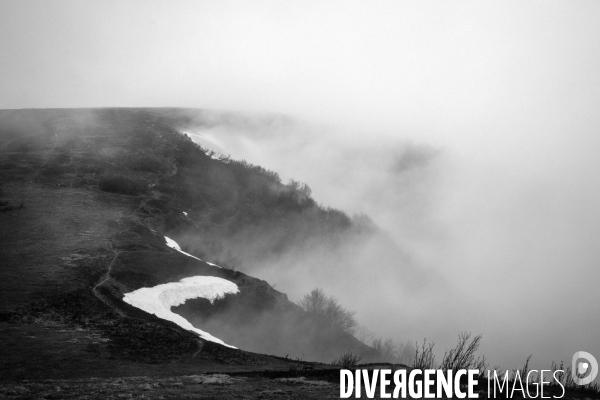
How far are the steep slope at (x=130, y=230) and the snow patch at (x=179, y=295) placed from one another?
816mm

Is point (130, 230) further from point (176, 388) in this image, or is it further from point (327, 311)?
point (176, 388)

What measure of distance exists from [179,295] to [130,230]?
1478cm

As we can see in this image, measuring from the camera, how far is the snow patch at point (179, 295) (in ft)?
106

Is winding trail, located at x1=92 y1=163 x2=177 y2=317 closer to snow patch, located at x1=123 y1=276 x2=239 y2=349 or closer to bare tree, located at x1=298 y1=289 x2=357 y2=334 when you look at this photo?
snow patch, located at x1=123 y1=276 x2=239 y2=349

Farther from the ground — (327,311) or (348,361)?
(327,311)

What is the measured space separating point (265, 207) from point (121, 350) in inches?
2492

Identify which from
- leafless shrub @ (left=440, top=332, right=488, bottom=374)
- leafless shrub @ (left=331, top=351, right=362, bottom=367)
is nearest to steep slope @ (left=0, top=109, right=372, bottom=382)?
leafless shrub @ (left=331, top=351, right=362, bottom=367)

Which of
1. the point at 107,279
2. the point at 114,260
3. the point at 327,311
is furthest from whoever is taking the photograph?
the point at 327,311

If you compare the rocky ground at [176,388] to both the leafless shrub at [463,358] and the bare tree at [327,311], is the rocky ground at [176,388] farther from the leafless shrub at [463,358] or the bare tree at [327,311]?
the bare tree at [327,311]

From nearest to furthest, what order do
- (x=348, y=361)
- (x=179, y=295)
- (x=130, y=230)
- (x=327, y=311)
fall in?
(x=348, y=361) < (x=179, y=295) < (x=130, y=230) < (x=327, y=311)

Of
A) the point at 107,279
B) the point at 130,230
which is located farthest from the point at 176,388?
the point at 130,230

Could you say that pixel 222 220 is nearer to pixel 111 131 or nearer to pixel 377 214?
pixel 111 131

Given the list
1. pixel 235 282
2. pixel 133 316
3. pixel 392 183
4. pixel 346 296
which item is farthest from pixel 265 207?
pixel 392 183

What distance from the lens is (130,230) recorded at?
4822cm
